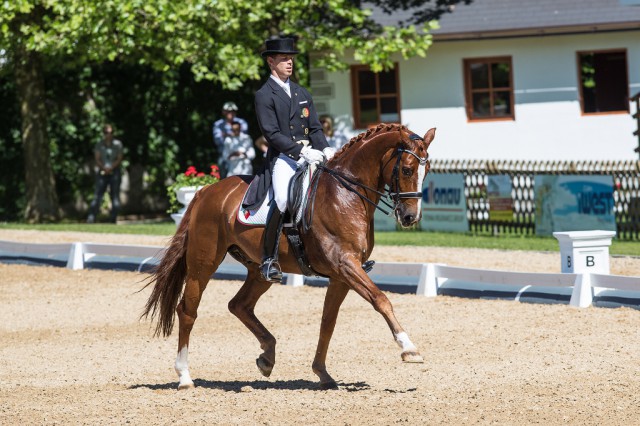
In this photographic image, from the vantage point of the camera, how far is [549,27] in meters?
25.3

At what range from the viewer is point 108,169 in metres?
25.8

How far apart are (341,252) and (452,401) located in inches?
57.0

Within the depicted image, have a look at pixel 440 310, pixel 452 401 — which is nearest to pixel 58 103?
pixel 440 310

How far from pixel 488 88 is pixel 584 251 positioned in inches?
528

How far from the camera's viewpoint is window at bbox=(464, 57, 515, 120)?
26625mm

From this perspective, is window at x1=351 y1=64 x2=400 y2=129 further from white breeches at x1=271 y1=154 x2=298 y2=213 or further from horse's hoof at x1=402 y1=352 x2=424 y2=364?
horse's hoof at x1=402 y1=352 x2=424 y2=364

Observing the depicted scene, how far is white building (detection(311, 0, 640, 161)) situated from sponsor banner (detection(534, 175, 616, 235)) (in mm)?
6373

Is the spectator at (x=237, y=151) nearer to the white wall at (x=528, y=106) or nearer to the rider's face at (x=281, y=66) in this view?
the white wall at (x=528, y=106)

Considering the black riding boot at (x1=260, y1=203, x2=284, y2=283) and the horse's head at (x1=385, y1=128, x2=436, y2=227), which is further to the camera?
the black riding boot at (x1=260, y1=203, x2=284, y2=283)

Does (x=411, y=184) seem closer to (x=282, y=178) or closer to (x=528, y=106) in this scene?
(x=282, y=178)

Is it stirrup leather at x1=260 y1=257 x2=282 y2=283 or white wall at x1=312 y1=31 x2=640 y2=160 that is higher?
white wall at x1=312 y1=31 x2=640 y2=160

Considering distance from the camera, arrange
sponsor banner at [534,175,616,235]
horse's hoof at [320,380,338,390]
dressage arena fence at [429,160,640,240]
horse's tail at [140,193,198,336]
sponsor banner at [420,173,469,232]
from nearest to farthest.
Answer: horse's hoof at [320,380,338,390] < horse's tail at [140,193,198,336] < sponsor banner at [534,175,616,235] < dressage arena fence at [429,160,640,240] < sponsor banner at [420,173,469,232]

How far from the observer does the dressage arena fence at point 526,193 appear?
19203 millimetres

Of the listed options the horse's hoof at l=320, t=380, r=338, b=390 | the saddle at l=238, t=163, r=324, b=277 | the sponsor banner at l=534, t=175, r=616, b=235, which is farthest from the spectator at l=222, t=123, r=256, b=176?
the horse's hoof at l=320, t=380, r=338, b=390
